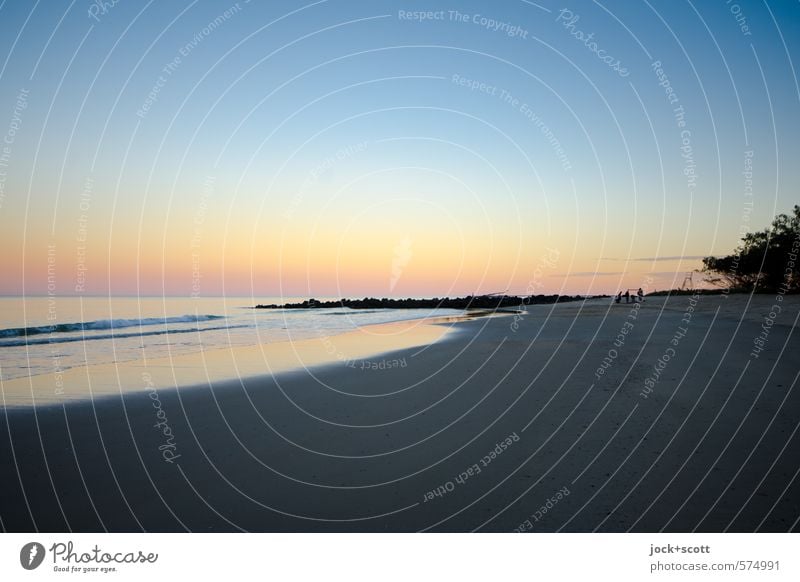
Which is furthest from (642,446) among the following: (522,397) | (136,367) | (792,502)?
(136,367)

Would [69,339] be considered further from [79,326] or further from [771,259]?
[771,259]

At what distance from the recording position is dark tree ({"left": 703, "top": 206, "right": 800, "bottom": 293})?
116 ft

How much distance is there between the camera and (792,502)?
5258 mm

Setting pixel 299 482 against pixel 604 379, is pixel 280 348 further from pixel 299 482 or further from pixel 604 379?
pixel 299 482
